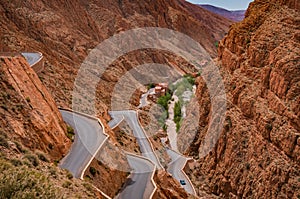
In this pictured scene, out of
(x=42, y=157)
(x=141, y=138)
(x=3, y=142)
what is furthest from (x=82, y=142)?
(x=141, y=138)

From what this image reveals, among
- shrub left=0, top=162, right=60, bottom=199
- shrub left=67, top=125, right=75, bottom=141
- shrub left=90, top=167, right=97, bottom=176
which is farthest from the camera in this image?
shrub left=67, top=125, right=75, bottom=141

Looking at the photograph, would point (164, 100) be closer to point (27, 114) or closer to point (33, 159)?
point (27, 114)

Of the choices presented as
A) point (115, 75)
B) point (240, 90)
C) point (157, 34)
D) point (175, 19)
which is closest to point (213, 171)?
point (240, 90)

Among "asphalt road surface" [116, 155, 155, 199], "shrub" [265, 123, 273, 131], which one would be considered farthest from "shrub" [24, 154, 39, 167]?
"shrub" [265, 123, 273, 131]

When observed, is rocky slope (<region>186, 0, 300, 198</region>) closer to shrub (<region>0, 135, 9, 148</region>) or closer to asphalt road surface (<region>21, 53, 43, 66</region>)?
asphalt road surface (<region>21, 53, 43, 66</region>)

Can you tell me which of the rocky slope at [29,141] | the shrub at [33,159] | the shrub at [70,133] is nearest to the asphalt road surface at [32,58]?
the rocky slope at [29,141]

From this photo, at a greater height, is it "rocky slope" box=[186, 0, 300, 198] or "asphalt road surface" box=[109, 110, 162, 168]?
"rocky slope" box=[186, 0, 300, 198]
